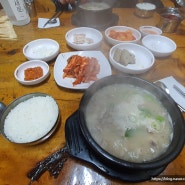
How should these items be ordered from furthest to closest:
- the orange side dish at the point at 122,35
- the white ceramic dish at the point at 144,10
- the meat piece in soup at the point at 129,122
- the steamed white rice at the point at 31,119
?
the white ceramic dish at the point at 144,10
the orange side dish at the point at 122,35
the steamed white rice at the point at 31,119
the meat piece in soup at the point at 129,122

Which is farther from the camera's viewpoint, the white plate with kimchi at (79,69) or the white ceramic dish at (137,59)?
the white ceramic dish at (137,59)

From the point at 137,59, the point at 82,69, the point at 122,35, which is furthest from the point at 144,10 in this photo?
the point at 82,69

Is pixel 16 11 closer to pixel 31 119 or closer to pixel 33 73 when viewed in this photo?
pixel 33 73

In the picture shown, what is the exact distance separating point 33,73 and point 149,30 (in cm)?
162

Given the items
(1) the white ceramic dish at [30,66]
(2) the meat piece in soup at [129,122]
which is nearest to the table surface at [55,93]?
(1) the white ceramic dish at [30,66]

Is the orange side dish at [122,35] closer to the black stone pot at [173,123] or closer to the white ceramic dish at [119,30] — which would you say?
the white ceramic dish at [119,30]

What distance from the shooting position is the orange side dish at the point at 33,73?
5.74 feet

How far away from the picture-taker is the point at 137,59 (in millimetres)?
2014

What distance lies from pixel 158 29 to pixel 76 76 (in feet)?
4.57

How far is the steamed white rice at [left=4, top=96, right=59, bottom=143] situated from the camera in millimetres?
1284

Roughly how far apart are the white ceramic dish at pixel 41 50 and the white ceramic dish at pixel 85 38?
0.64 feet

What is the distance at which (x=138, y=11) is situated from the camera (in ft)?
8.60

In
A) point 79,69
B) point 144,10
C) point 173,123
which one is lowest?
point 79,69

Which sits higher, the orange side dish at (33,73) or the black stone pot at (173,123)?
the black stone pot at (173,123)
